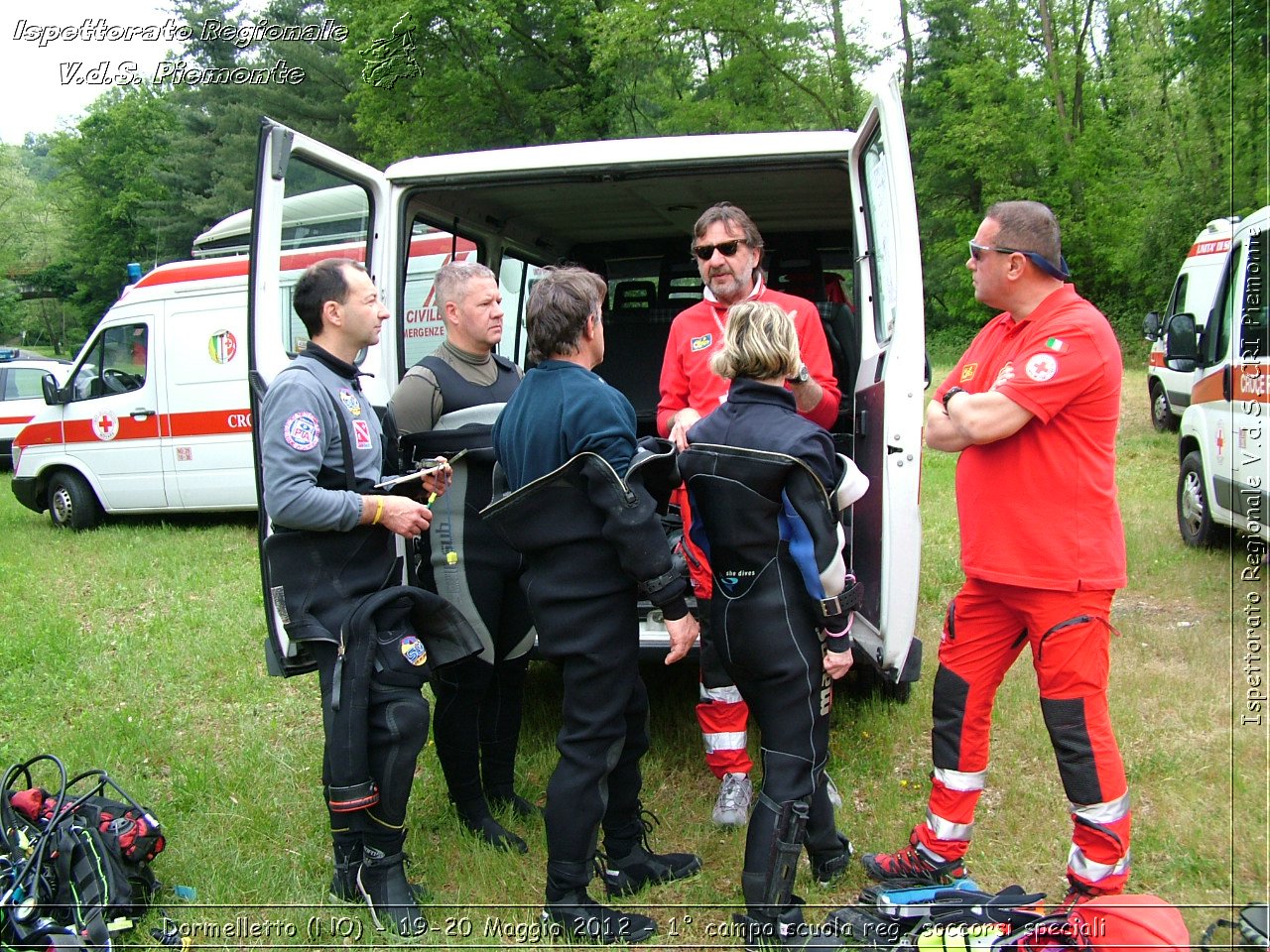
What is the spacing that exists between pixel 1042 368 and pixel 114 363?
935cm

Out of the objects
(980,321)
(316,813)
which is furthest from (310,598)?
(980,321)

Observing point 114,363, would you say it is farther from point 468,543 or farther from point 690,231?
point 468,543

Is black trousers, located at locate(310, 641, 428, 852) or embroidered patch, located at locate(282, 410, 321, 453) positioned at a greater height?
embroidered patch, located at locate(282, 410, 321, 453)

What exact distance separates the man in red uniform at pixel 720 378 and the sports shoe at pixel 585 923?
75 cm

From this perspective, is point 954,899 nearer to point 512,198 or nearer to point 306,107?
point 512,198

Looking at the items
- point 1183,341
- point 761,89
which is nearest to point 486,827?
point 1183,341

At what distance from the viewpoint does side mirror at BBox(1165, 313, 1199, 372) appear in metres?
6.32

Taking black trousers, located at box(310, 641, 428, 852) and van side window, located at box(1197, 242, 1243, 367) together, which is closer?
black trousers, located at box(310, 641, 428, 852)

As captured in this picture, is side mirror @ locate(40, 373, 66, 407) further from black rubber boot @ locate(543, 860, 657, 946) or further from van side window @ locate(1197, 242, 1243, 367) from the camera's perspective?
van side window @ locate(1197, 242, 1243, 367)

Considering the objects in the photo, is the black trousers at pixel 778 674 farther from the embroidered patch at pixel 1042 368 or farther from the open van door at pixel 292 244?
the open van door at pixel 292 244

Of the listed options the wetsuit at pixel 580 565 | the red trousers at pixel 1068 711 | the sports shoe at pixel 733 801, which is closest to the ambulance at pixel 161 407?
the sports shoe at pixel 733 801

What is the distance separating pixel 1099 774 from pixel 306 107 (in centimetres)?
2968

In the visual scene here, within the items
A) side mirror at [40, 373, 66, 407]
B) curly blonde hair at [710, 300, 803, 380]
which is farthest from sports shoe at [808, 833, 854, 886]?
side mirror at [40, 373, 66, 407]

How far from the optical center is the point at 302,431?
2.70 m
